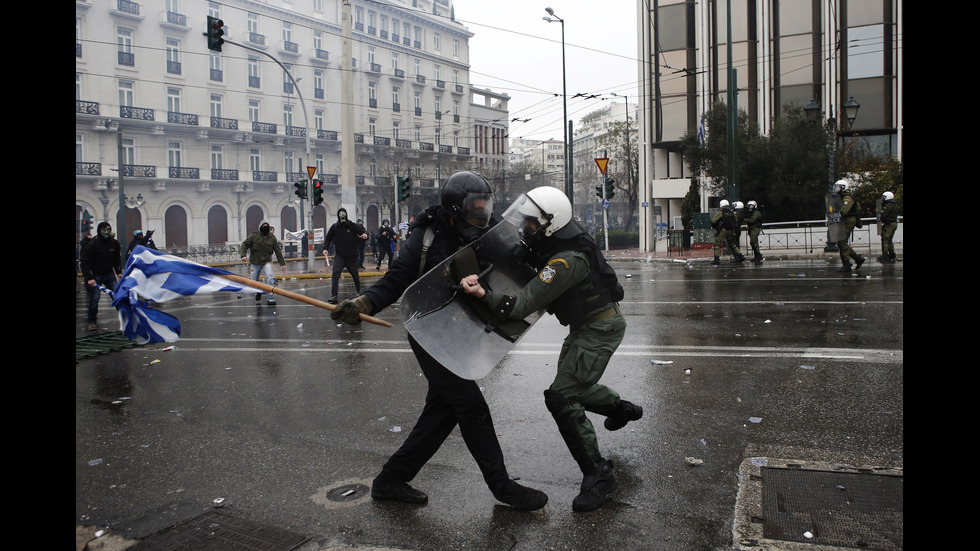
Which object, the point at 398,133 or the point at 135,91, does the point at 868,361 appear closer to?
the point at 135,91

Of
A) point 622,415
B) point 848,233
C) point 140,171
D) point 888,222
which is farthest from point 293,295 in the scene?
point 140,171

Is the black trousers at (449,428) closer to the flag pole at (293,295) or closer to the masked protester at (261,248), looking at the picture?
the flag pole at (293,295)

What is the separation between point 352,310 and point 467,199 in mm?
837

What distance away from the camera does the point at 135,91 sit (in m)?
43.4

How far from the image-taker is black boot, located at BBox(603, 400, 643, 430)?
426cm

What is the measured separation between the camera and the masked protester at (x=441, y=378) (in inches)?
143

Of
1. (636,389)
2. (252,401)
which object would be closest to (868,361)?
(636,389)

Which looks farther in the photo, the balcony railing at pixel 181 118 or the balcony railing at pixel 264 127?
the balcony railing at pixel 264 127

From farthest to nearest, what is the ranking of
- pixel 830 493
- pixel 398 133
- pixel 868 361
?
pixel 398 133, pixel 868 361, pixel 830 493

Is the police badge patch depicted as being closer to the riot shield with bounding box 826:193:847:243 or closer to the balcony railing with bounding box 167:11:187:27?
the riot shield with bounding box 826:193:847:243

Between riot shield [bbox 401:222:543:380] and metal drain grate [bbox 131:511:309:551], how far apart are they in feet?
3.68

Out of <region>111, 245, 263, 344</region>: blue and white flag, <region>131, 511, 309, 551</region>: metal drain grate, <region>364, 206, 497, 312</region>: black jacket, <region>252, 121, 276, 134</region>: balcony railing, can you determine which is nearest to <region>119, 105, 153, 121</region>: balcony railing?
<region>252, 121, 276, 134</region>: balcony railing

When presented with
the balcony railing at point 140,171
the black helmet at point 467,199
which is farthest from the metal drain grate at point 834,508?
the balcony railing at point 140,171
